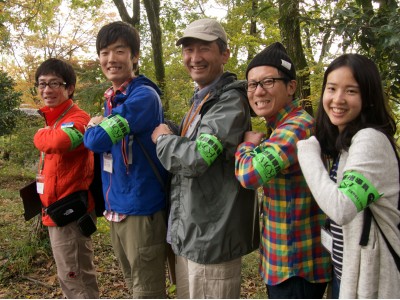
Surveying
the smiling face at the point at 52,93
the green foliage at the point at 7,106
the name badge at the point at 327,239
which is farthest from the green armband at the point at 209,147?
the green foliage at the point at 7,106

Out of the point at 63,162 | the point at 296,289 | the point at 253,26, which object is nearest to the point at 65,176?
Result: the point at 63,162

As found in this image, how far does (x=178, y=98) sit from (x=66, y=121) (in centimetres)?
604

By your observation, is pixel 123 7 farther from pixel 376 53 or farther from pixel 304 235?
pixel 304 235

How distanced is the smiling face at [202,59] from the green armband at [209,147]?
1.57 ft

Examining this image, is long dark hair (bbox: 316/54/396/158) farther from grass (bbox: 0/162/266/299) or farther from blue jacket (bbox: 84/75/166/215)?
grass (bbox: 0/162/266/299)

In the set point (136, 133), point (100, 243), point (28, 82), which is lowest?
point (100, 243)

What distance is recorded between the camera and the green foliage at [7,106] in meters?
11.2

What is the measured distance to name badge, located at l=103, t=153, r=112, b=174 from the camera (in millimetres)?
2541

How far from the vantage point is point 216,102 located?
7.07 feet

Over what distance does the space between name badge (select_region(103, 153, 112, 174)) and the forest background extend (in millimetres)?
1884

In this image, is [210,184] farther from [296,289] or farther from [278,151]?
[296,289]

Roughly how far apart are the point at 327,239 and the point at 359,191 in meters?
0.43

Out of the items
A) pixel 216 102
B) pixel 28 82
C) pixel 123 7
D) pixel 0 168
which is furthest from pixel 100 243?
pixel 28 82

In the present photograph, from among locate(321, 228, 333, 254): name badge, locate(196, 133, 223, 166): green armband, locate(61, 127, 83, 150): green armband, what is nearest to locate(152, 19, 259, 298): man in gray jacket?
locate(196, 133, 223, 166): green armband
